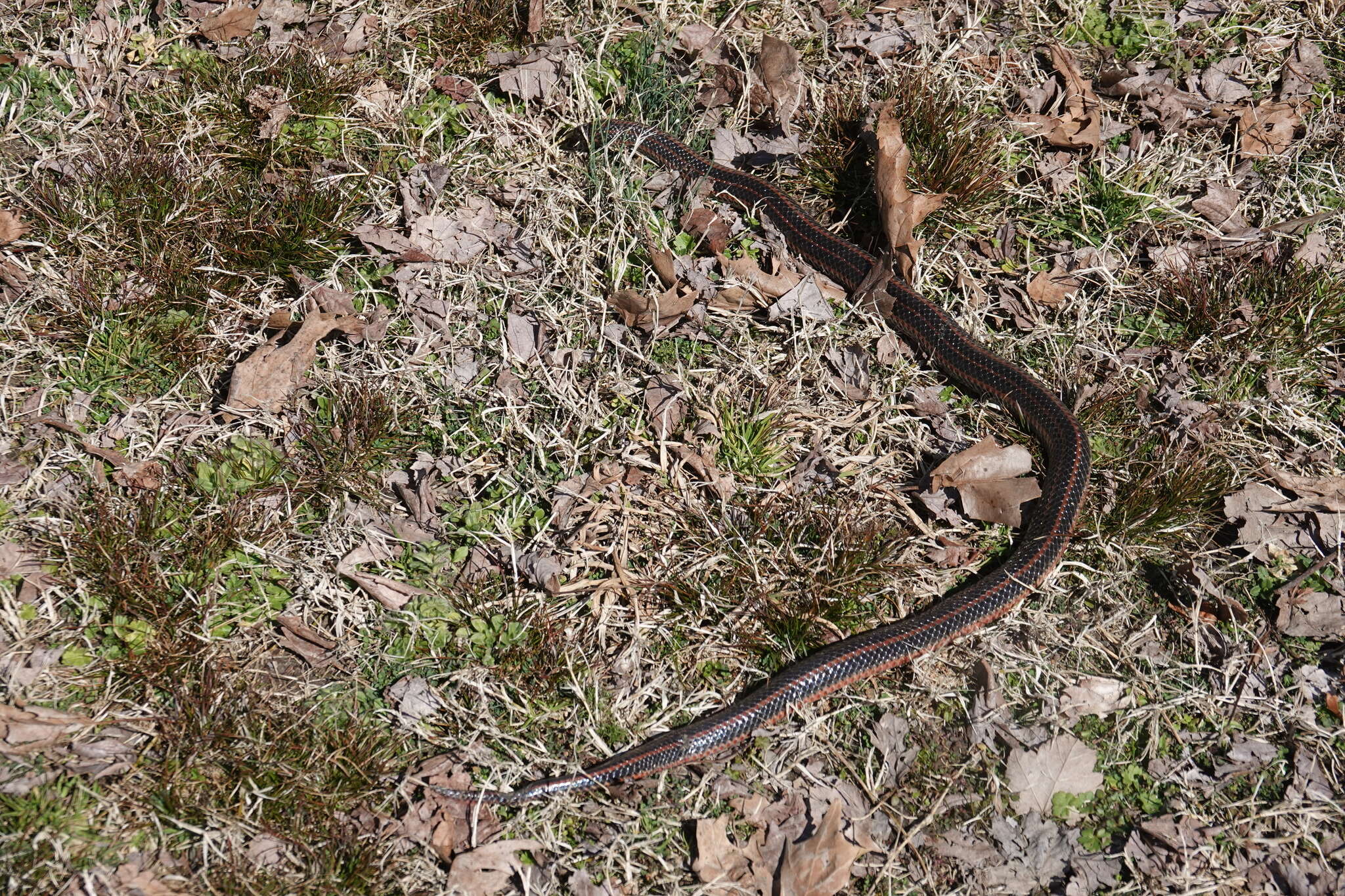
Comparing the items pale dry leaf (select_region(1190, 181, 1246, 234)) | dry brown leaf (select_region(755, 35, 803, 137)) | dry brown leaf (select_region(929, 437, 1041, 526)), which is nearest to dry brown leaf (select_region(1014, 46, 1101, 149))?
pale dry leaf (select_region(1190, 181, 1246, 234))

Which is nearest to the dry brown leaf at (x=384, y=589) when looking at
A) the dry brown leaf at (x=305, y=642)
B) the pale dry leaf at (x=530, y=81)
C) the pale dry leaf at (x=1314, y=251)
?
the dry brown leaf at (x=305, y=642)

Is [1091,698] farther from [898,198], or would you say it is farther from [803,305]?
[898,198]

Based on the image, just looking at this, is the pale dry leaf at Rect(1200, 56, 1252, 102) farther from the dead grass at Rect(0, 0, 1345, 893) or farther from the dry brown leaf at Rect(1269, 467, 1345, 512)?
the dry brown leaf at Rect(1269, 467, 1345, 512)

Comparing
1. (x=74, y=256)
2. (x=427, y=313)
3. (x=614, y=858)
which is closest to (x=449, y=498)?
(x=427, y=313)

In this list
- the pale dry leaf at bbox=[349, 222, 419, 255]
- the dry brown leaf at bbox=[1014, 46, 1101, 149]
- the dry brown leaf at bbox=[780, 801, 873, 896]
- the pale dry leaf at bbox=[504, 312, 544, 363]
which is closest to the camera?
the dry brown leaf at bbox=[780, 801, 873, 896]

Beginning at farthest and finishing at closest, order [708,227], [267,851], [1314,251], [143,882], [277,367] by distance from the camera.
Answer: [1314,251]
[708,227]
[277,367]
[267,851]
[143,882]

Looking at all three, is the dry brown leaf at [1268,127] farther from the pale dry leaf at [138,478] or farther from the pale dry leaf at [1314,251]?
the pale dry leaf at [138,478]

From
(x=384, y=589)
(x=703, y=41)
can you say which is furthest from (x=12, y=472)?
(x=703, y=41)
